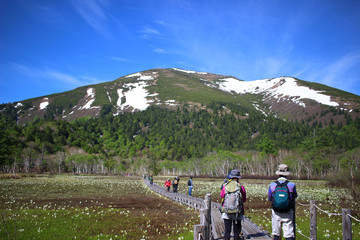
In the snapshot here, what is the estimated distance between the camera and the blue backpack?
7145 millimetres

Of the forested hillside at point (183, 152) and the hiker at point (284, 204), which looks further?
the forested hillside at point (183, 152)

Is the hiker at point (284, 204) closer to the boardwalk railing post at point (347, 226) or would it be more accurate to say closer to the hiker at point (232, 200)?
the hiker at point (232, 200)

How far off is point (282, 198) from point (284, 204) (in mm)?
171

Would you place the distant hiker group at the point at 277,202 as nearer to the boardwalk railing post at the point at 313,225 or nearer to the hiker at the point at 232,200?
the hiker at the point at 232,200

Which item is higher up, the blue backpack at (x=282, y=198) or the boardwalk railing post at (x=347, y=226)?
the blue backpack at (x=282, y=198)

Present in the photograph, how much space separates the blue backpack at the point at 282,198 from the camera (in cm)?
714

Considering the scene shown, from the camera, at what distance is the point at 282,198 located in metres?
7.16

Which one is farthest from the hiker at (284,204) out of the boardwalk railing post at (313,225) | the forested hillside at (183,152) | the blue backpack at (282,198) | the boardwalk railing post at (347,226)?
the forested hillside at (183,152)

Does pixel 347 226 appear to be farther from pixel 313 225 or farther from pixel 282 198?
pixel 313 225

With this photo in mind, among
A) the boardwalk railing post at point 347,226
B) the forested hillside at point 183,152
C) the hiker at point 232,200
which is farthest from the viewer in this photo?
the forested hillside at point 183,152

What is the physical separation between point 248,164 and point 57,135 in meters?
138

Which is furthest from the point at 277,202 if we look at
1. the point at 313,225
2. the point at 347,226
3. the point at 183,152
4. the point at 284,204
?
the point at 183,152

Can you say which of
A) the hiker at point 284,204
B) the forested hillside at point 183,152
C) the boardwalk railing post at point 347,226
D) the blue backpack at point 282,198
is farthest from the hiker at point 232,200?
the forested hillside at point 183,152

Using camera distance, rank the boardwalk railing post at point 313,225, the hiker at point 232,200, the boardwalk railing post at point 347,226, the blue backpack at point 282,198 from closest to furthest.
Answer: the boardwalk railing post at point 347,226 < the blue backpack at point 282,198 < the boardwalk railing post at point 313,225 < the hiker at point 232,200
